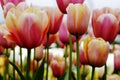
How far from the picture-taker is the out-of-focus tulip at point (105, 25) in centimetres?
79

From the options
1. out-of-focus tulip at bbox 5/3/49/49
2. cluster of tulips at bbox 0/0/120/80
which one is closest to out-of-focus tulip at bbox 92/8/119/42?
cluster of tulips at bbox 0/0/120/80

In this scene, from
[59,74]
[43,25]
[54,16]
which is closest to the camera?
[43,25]

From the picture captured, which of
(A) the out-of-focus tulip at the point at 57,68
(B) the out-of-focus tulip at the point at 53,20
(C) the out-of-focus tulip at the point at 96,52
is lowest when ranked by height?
(A) the out-of-focus tulip at the point at 57,68

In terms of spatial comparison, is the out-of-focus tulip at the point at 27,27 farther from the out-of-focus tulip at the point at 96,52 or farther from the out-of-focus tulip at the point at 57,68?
the out-of-focus tulip at the point at 57,68

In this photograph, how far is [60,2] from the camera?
81 cm

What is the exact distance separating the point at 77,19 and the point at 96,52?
0.21 ft

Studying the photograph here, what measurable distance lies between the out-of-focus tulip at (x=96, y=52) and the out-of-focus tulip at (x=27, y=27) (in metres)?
0.08

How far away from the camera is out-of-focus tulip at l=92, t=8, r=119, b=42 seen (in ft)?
Result: 2.58

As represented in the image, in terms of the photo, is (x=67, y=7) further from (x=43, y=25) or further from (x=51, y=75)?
(x=51, y=75)

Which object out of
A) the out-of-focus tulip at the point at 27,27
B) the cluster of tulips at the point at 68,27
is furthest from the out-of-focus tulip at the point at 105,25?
the out-of-focus tulip at the point at 27,27

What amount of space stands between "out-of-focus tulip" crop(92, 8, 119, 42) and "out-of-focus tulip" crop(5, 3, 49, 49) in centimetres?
10

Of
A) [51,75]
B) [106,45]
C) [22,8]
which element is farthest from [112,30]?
[51,75]

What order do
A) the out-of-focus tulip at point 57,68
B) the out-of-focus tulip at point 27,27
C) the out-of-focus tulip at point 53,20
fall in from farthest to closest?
the out-of-focus tulip at point 57,68 < the out-of-focus tulip at point 53,20 < the out-of-focus tulip at point 27,27

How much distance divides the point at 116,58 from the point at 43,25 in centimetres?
26
